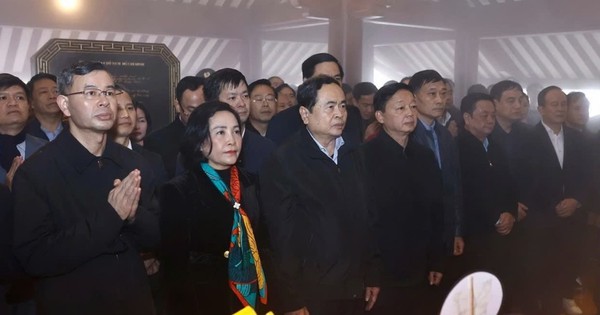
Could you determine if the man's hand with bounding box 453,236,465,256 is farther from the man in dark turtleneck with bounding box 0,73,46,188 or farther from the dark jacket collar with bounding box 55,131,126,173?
the man in dark turtleneck with bounding box 0,73,46,188

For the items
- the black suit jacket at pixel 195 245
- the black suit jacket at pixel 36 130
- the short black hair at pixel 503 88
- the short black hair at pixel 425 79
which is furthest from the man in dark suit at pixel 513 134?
the black suit jacket at pixel 36 130

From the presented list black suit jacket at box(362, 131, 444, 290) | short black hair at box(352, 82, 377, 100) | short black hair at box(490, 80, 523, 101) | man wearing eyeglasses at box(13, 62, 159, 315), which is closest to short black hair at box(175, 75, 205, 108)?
black suit jacket at box(362, 131, 444, 290)

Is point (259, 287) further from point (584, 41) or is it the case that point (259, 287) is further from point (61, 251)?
point (584, 41)

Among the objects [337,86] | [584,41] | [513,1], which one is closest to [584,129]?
[584,41]

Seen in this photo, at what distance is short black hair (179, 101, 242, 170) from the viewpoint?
6.27 ft

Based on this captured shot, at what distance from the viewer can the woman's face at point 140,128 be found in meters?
2.95

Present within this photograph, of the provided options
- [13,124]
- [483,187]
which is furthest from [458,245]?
[13,124]

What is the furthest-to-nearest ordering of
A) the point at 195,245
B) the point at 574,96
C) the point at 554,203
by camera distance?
the point at 574,96 → the point at 554,203 → the point at 195,245

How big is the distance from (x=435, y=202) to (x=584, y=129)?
2.14 meters

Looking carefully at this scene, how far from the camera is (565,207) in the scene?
345cm

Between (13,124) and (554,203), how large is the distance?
296cm

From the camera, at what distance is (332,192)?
2039mm

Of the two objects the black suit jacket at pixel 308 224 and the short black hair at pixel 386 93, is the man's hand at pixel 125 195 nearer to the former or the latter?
the black suit jacket at pixel 308 224

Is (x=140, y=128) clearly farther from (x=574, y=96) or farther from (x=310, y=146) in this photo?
(x=574, y=96)
